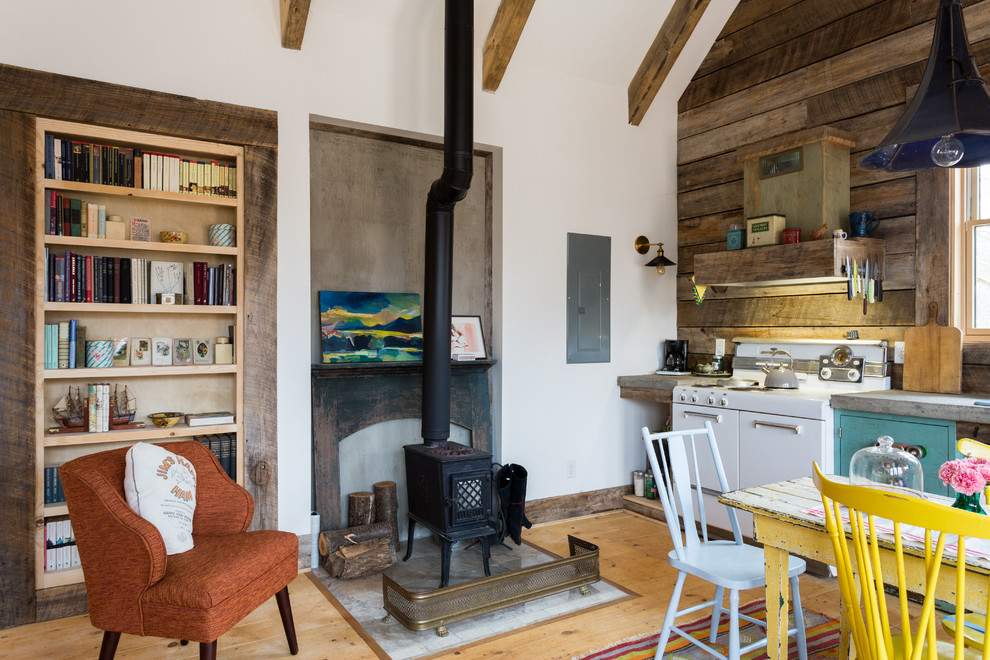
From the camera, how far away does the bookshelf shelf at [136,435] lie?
3029 millimetres

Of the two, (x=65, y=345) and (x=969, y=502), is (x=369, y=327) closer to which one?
(x=65, y=345)

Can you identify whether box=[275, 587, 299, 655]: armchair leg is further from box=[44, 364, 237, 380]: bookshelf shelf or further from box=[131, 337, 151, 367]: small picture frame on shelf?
box=[131, 337, 151, 367]: small picture frame on shelf

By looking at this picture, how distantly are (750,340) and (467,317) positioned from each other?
76.3 inches

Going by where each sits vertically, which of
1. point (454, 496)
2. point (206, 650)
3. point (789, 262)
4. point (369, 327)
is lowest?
point (206, 650)

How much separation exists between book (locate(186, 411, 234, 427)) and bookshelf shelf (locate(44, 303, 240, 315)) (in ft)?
1.72

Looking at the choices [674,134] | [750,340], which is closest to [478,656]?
[750,340]

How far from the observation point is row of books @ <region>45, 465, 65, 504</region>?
9.93ft

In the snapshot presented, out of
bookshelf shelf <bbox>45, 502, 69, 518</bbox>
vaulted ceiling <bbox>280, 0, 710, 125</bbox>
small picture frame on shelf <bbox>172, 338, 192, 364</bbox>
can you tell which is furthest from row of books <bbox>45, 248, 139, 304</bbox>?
vaulted ceiling <bbox>280, 0, 710, 125</bbox>

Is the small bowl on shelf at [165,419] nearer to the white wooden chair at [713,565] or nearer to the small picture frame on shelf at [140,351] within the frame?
the small picture frame on shelf at [140,351]

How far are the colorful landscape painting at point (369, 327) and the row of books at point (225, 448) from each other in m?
0.70

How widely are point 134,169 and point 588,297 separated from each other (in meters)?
2.83

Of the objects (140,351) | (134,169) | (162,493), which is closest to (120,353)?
(140,351)

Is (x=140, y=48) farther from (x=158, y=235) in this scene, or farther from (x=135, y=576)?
(x=135, y=576)

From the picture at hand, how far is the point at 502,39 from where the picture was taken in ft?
13.2
